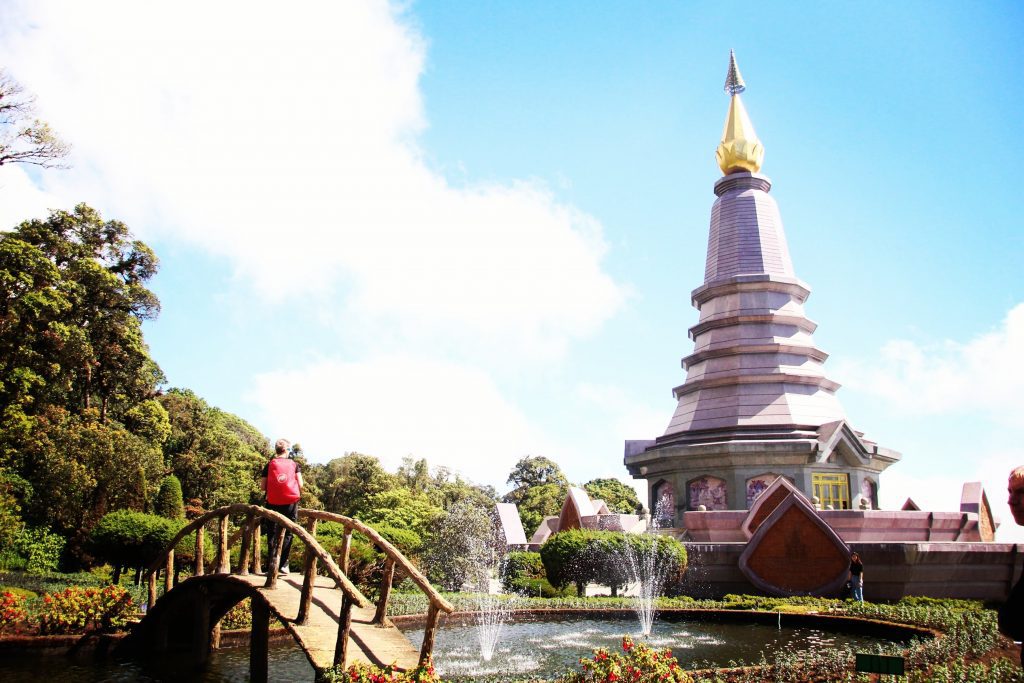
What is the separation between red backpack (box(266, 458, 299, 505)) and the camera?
1173cm

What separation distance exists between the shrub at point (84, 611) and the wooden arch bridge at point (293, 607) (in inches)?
27.3

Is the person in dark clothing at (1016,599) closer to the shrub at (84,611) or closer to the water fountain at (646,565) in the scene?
the shrub at (84,611)

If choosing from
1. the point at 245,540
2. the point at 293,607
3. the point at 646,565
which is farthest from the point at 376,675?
the point at 646,565

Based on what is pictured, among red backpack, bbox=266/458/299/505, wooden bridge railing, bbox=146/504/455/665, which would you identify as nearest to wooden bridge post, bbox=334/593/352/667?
wooden bridge railing, bbox=146/504/455/665

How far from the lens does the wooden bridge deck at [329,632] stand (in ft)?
29.6

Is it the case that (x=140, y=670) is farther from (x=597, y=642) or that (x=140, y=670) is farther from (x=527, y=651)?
(x=597, y=642)

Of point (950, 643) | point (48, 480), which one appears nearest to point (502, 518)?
point (48, 480)

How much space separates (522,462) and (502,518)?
80.3ft

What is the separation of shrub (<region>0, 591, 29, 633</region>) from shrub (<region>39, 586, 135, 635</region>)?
34cm

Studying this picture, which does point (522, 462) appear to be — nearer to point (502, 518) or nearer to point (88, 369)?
point (502, 518)

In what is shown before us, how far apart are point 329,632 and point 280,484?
2874 millimetres

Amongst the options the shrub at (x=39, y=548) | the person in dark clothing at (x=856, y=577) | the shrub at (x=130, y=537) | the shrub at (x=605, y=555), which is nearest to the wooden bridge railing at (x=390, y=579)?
the shrub at (x=605, y=555)

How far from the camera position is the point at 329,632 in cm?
959

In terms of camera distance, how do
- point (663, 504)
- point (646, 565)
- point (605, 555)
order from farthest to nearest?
point (663, 504), point (646, 565), point (605, 555)
